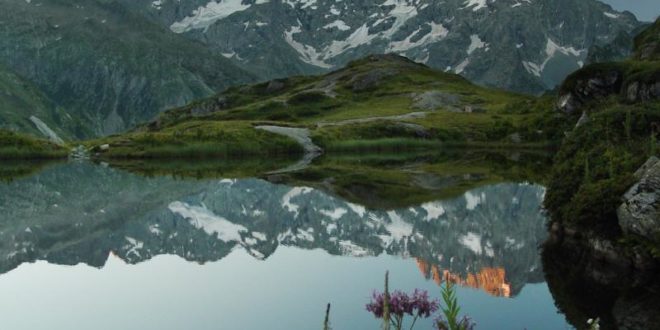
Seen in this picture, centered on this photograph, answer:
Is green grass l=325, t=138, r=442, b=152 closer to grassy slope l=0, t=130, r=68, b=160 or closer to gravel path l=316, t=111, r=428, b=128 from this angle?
gravel path l=316, t=111, r=428, b=128

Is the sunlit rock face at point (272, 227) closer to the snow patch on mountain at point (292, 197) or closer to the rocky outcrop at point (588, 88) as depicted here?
the snow patch on mountain at point (292, 197)

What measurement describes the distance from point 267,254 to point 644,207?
16.6 meters

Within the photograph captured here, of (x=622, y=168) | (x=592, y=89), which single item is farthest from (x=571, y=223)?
(x=592, y=89)

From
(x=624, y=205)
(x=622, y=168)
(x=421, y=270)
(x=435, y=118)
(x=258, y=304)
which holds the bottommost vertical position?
(x=258, y=304)

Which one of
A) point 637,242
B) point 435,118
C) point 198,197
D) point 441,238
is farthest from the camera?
point 435,118

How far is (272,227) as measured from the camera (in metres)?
42.2

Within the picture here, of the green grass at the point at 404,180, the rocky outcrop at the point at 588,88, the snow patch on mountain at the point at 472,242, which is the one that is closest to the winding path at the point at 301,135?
the green grass at the point at 404,180

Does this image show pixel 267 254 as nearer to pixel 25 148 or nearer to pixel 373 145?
pixel 373 145

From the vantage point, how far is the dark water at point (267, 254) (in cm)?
2036

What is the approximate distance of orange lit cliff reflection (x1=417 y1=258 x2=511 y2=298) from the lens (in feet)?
76.0

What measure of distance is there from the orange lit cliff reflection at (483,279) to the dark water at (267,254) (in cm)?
9

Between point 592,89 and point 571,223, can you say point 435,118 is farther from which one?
point 571,223

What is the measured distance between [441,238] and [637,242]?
1138cm

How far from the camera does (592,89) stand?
128 metres
